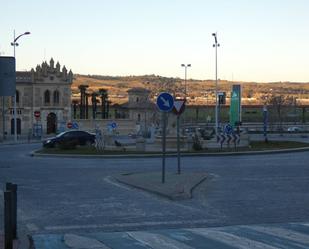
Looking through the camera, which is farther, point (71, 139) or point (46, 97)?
point (46, 97)

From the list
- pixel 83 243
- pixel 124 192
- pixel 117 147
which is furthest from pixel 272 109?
pixel 83 243

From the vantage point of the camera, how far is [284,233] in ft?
36.8

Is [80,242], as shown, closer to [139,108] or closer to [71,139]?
[71,139]

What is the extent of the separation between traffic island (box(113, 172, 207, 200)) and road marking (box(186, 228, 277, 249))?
15.8 ft

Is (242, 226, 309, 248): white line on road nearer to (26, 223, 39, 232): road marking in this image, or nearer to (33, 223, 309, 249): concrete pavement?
(33, 223, 309, 249): concrete pavement

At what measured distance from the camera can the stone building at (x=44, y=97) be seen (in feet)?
342

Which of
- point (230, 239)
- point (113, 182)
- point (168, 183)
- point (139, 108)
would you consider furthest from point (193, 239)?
point (139, 108)

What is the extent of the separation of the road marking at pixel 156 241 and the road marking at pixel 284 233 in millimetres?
1778

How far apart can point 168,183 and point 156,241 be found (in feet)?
29.5

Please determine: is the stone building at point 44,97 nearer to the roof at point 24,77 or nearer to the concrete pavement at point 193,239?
the roof at point 24,77

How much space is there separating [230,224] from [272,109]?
4596 inches

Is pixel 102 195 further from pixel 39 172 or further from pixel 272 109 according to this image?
pixel 272 109

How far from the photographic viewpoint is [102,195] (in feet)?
57.6

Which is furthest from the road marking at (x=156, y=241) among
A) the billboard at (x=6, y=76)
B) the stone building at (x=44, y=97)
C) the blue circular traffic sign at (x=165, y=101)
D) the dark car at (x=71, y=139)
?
the stone building at (x=44, y=97)
